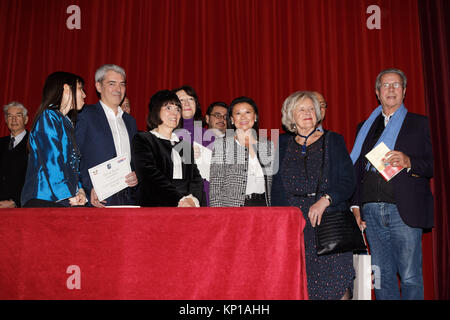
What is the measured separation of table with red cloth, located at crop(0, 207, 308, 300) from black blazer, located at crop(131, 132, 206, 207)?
75 centimetres

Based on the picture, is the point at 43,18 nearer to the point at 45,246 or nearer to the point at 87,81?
the point at 87,81

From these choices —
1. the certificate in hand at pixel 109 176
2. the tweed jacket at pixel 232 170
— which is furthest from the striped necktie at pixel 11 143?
the tweed jacket at pixel 232 170

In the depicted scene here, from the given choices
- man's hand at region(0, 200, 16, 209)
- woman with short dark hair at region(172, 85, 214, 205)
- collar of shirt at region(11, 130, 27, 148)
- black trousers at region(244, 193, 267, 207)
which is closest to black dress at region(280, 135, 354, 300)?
black trousers at region(244, 193, 267, 207)

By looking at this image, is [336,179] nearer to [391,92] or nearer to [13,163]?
[391,92]

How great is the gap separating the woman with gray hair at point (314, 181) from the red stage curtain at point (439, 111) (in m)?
2.09

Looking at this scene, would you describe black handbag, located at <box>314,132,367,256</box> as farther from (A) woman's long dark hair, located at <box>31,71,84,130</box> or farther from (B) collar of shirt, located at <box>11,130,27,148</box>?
(B) collar of shirt, located at <box>11,130,27,148</box>

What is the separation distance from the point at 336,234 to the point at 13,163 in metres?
3.21

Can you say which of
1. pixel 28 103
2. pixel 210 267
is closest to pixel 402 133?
pixel 210 267

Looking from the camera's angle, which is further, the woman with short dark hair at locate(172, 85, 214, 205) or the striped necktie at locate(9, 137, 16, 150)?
the striped necktie at locate(9, 137, 16, 150)

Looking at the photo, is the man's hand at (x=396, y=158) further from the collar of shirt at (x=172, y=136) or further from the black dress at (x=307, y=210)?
the collar of shirt at (x=172, y=136)

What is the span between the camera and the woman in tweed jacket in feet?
8.84

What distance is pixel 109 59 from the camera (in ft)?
15.8

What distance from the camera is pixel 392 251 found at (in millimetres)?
3031

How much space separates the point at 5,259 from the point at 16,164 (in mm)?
2311
